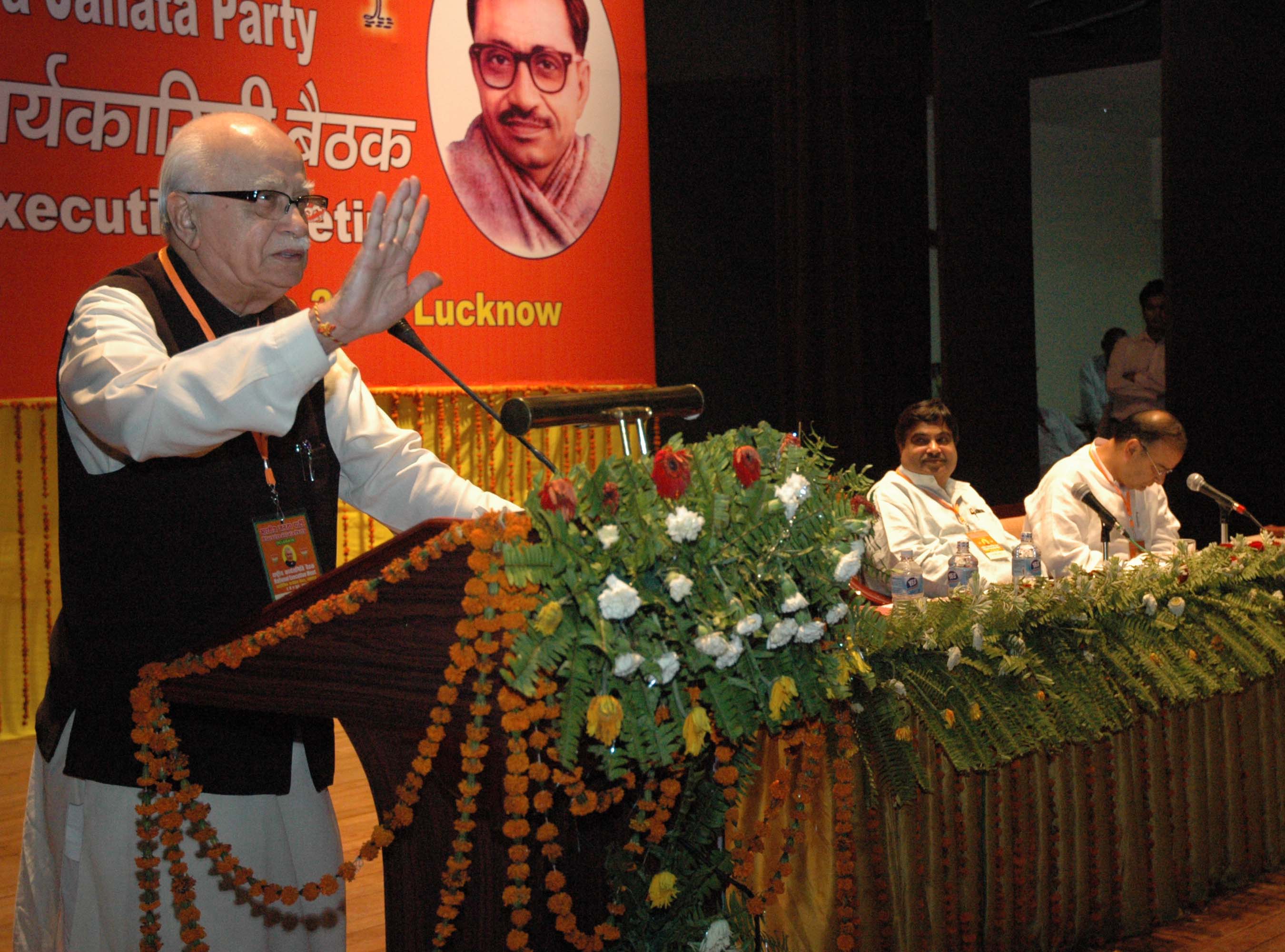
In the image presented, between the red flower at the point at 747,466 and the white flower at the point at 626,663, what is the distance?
233 mm

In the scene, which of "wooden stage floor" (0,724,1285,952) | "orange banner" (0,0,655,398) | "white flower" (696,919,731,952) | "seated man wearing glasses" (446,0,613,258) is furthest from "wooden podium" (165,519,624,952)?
"seated man wearing glasses" (446,0,613,258)

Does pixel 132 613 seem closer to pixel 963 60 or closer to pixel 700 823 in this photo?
pixel 700 823

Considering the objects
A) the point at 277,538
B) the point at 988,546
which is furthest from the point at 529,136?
the point at 277,538

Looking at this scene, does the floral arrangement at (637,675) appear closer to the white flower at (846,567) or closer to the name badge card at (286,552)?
the white flower at (846,567)

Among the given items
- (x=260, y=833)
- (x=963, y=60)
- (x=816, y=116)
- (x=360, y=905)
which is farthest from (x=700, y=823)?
(x=963, y=60)

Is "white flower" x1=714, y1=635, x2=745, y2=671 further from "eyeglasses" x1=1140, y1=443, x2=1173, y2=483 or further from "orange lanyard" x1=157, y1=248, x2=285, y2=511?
"eyeglasses" x1=1140, y1=443, x2=1173, y2=483

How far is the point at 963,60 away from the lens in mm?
7074

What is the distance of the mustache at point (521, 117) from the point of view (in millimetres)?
5617

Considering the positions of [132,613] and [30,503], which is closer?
[132,613]

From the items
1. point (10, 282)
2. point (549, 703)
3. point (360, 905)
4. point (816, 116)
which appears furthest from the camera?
point (816, 116)

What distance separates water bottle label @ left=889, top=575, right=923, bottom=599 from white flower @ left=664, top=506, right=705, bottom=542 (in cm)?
190

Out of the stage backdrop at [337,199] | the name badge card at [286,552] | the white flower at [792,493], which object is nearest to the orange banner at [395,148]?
the stage backdrop at [337,199]

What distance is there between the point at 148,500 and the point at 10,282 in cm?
319

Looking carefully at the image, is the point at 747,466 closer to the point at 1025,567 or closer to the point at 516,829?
the point at 516,829
